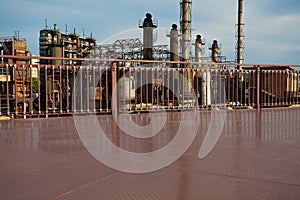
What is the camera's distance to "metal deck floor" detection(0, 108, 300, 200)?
74.0 inches

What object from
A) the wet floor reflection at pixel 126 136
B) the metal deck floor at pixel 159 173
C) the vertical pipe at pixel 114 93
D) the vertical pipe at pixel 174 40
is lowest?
the metal deck floor at pixel 159 173

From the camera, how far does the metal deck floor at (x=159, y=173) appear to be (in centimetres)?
188

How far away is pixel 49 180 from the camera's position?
2154 mm

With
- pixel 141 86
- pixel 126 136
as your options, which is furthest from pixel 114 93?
pixel 126 136

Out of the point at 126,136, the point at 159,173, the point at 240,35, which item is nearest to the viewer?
the point at 159,173

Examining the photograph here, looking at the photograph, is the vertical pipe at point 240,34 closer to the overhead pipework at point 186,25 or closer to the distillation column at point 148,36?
the overhead pipework at point 186,25

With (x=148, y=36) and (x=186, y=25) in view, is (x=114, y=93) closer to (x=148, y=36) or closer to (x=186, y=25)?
(x=186, y=25)

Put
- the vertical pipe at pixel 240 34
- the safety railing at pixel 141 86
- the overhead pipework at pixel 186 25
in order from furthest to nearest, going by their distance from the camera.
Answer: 1. the vertical pipe at pixel 240 34
2. the overhead pipework at pixel 186 25
3. the safety railing at pixel 141 86

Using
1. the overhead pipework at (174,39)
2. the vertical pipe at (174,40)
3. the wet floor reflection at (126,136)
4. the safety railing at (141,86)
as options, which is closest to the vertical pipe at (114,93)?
the safety railing at (141,86)

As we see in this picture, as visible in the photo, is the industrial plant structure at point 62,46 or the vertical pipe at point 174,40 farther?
the industrial plant structure at point 62,46

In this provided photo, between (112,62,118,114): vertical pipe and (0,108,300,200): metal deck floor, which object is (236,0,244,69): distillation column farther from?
(0,108,300,200): metal deck floor

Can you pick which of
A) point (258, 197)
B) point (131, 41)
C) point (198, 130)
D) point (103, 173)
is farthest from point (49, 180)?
point (131, 41)

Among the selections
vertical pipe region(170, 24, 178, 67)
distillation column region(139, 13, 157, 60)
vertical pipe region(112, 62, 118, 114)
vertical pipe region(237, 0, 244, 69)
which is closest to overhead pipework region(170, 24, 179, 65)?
vertical pipe region(170, 24, 178, 67)

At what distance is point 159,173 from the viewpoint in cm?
234
